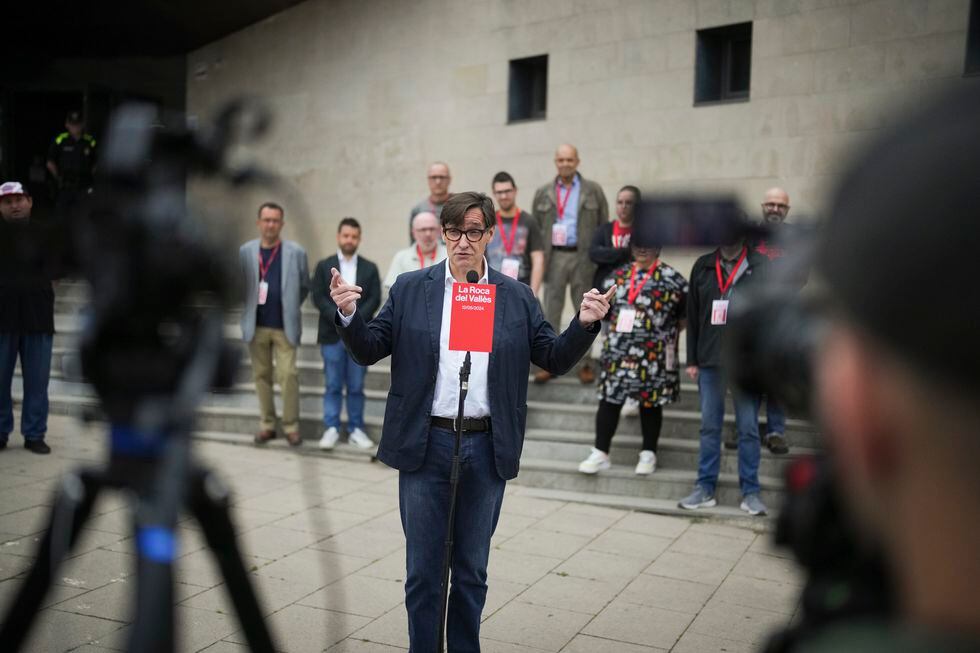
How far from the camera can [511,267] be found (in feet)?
26.7

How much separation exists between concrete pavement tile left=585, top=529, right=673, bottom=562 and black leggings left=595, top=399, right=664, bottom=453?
107cm

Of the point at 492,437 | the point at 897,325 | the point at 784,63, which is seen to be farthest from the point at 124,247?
the point at 784,63

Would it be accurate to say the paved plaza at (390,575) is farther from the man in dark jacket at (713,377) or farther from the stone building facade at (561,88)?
the stone building facade at (561,88)

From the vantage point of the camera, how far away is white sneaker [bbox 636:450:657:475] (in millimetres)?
7539

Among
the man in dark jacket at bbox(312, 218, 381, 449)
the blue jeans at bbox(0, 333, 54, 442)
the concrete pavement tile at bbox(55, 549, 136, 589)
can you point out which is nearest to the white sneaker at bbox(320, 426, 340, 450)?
the man in dark jacket at bbox(312, 218, 381, 449)

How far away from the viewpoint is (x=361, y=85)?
45.9ft

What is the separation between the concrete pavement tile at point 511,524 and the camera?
6.59 metres

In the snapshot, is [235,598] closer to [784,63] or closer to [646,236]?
[646,236]

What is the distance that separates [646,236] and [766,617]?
4616 mm

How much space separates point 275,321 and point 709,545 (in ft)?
15.2

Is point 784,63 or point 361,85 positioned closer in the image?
point 784,63

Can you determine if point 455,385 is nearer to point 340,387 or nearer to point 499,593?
point 499,593

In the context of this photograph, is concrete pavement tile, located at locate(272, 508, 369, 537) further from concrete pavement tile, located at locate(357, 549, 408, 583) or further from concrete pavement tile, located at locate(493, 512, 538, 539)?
concrete pavement tile, located at locate(493, 512, 538, 539)

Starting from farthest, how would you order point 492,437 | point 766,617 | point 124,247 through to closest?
point 766,617
point 492,437
point 124,247
